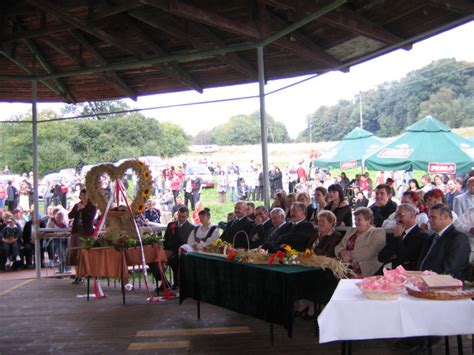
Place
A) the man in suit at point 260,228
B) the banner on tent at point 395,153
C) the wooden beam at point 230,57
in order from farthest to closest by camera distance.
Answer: the banner on tent at point 395,153 → the wooden beam at point 230,57 → the man in suit at point 260,228

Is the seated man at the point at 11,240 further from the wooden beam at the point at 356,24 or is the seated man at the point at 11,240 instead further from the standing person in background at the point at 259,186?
the wooden beam at the point at 356,24

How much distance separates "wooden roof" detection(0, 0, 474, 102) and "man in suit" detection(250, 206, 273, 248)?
2.56 m

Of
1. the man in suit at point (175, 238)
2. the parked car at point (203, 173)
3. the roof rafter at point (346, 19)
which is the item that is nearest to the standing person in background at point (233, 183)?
the parked car at point (203, 173)

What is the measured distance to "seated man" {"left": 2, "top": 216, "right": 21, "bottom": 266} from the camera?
42.7 feet

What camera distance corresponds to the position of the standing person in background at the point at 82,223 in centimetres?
1019

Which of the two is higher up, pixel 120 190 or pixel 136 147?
pixel 136 147

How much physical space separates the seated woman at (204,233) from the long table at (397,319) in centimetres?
497

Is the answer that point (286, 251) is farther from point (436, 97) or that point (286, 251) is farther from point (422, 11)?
point (436, 97)

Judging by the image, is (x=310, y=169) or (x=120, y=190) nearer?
(x=120, y=190)

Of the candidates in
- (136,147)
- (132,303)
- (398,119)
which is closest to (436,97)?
(398,119)

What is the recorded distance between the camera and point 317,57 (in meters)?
9.30

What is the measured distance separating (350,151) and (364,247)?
9.11 metres

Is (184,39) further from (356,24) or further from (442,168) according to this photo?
(442,168)

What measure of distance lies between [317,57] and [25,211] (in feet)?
31.4
